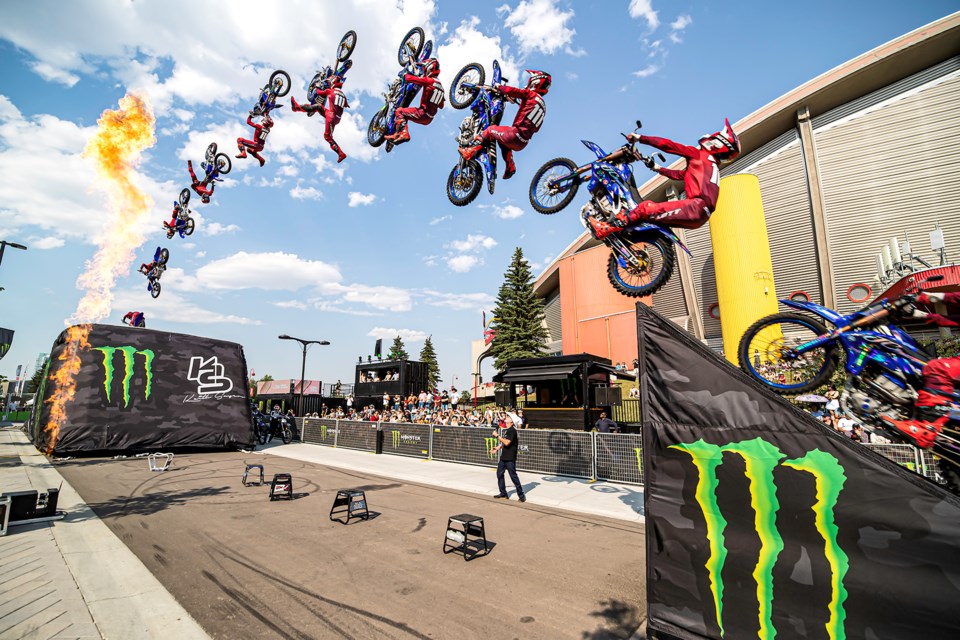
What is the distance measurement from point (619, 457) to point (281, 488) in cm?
867

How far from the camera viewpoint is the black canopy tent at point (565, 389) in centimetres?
1593

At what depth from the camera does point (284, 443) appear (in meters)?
23.3

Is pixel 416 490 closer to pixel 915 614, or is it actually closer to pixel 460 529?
pixel 460 529

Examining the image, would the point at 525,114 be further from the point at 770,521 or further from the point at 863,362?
the point at 770,521

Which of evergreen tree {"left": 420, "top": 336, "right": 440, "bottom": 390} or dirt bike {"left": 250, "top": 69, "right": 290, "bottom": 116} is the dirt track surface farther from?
evergreen tree {"left": 420, "top": 336, "right": 440, "bottom": 390}

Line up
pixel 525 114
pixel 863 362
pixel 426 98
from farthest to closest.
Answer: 1. pixel 426 98
2. pixel 525 114
3. pixel 863 362

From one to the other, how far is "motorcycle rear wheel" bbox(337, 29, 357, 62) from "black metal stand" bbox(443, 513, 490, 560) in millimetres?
13073

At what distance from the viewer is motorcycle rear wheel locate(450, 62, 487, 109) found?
352 inches

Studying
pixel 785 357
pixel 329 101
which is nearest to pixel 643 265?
pixel 785 357

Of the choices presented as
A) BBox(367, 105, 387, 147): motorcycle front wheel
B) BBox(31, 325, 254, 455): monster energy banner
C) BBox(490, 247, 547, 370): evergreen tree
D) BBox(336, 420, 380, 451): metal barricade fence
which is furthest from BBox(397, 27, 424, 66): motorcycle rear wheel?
BBox(490, 247, 547, 370): evergreen tree

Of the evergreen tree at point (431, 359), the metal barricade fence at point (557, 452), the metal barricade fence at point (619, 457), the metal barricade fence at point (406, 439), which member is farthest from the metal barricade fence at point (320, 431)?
the evergreen tree at point (431, 359)

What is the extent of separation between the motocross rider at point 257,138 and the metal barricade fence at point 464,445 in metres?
12.7

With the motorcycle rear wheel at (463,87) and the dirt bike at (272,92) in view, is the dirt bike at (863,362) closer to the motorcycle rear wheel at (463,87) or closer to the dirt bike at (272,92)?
the motorcycle rear wheel at (463,87)

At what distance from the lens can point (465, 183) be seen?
9.24 meters
